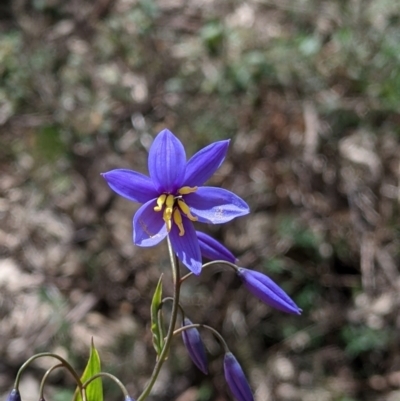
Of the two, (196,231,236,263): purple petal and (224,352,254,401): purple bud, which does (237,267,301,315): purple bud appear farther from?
(224,352,254,401): purple bud

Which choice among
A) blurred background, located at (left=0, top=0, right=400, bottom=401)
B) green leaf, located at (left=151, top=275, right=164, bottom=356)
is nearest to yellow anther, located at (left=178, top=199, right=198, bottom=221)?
green leaf, located at (left=151, top=275, right=164, bottom=356)

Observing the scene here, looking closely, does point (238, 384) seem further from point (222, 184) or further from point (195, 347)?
point (222, 184)

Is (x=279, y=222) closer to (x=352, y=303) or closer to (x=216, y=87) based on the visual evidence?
(x=352, y=303)

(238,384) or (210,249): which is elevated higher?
(210,249)

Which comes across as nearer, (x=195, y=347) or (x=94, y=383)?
(x=195, y=347)

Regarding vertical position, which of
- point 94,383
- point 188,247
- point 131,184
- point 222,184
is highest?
point 131,184

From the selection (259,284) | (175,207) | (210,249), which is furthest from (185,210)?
(259,284)

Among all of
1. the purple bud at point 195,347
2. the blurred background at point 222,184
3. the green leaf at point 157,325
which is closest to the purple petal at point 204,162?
the green leaf at point 157,325
